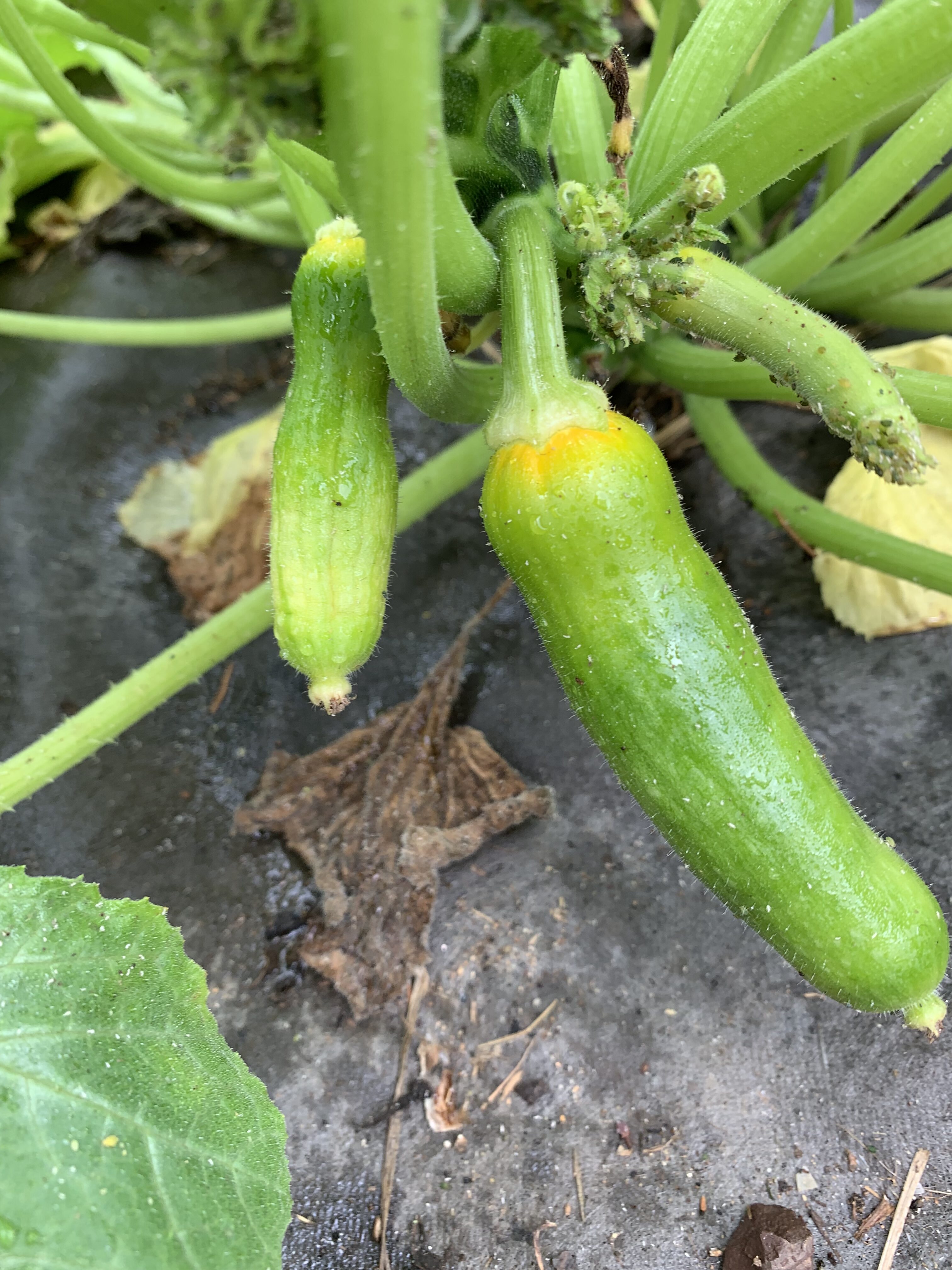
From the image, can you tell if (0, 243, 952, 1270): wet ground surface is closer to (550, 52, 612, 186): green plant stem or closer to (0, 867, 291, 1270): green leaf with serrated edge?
(0, 867, 291, 1270): green leaf with serrated edge

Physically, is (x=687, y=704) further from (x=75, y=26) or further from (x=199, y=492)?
(x=199, y=492)

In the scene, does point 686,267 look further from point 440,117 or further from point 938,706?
point 938,706

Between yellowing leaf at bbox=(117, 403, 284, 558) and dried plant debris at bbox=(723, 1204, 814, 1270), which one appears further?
yellowing leaf at bbox=(117, 403, 284, 558)

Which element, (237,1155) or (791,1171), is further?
(791,1171)

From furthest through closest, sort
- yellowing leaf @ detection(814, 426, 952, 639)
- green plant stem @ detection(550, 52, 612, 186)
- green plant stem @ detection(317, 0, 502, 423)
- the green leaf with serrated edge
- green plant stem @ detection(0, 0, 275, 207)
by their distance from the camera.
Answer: yellowing leaf @ detection(814, 426, 952, 639)
green plant stem @ detection(550, 52, 612, 186)
green plant stem @ detection(0, 0, 275, 207)
the green leaf with serrated edge
green plant stem @ detection(317, 0, 502, 423)

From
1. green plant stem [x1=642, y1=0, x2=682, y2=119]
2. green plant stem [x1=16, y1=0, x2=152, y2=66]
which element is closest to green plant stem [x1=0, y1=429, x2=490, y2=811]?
green plant stem [x1=642, y1=0, x2=682, y2=119]

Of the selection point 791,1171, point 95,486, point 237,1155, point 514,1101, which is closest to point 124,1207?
point 237,1155
